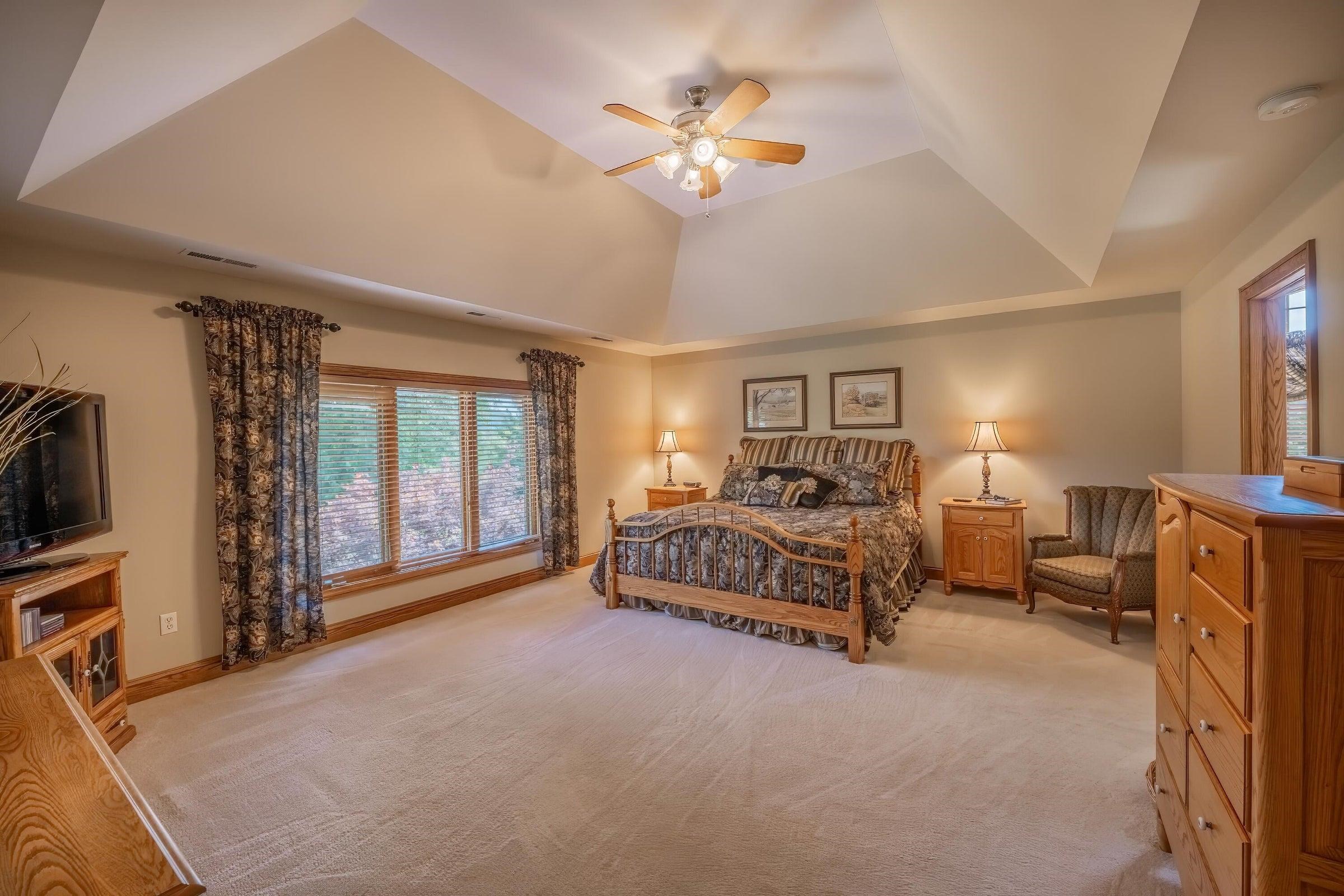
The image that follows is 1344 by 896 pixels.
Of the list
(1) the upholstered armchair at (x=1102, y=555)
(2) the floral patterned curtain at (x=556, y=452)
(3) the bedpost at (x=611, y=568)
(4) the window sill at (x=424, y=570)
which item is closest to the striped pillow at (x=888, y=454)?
(1) the upholstered armchair at (x=1102, y=555)

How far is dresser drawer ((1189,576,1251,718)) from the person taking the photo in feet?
3.66

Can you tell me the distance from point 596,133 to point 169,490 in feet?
10.7

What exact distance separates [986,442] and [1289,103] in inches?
124

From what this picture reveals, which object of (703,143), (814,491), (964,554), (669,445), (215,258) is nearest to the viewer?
(703,143)

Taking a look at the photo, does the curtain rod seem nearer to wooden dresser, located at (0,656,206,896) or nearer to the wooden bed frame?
the wooden bed frame

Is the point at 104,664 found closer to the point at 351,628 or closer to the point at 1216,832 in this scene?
the point at 351,628

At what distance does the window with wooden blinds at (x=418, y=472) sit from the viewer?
3971 millimetres

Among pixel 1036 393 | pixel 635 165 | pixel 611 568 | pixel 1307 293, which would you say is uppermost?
pixel 635 165

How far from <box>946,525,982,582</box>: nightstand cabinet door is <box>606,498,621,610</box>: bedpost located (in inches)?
110

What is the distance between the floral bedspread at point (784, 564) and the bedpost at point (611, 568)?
0.15ft

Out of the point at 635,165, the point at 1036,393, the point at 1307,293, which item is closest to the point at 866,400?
the point at 1036,393

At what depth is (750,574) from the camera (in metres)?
3.78

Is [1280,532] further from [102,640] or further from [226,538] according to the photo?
[226,538]

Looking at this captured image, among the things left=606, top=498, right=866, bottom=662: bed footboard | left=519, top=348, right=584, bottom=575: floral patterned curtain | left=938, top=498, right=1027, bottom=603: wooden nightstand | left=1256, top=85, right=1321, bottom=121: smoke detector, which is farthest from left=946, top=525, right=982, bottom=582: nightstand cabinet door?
left=519, top=348, right=584, bottom=575: floral patterned curtain
